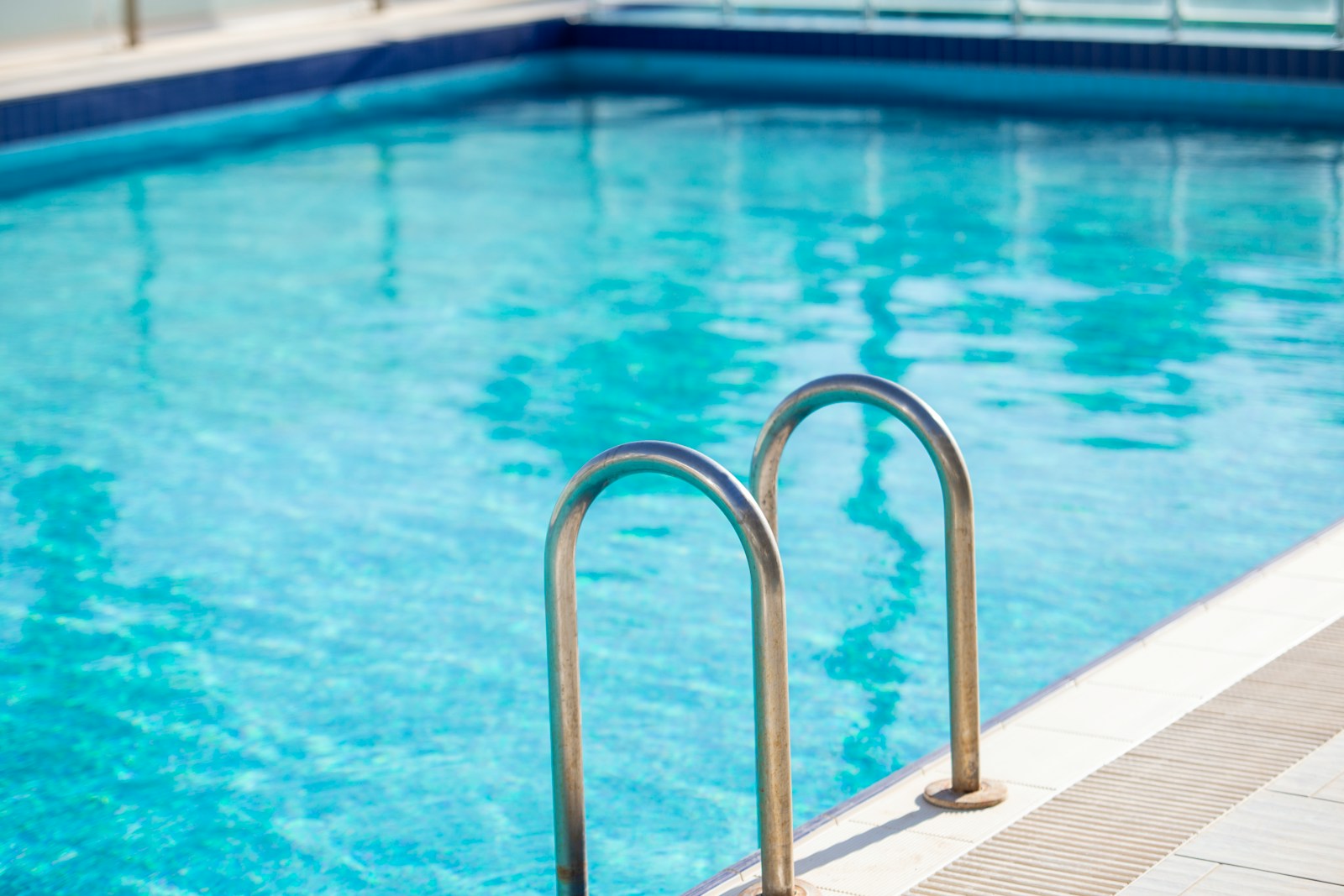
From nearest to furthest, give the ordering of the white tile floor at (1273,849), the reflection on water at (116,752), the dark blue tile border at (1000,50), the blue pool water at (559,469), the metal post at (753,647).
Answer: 1. the metal post at (753,647)
2. the white tile floor at (1273,849)
3. the reflection on water at (116,752)
4. the blue pool water at (559,469)
5. the dark blue tile border at (1000,50)

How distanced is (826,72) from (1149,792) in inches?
406

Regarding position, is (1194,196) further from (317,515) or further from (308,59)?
(308,59)

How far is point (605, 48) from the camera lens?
45.3ft

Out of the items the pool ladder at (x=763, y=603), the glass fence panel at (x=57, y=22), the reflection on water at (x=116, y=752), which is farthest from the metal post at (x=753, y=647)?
the glass fence panel at (x=57, y=22)

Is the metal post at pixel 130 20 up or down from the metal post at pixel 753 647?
up

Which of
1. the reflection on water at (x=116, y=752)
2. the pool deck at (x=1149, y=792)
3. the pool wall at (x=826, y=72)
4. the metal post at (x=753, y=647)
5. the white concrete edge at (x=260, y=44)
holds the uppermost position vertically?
the white concrete edge at (x=260, y=44)

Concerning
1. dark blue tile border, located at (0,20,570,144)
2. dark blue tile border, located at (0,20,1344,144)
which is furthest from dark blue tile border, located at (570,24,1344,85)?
dark blue tile border, located at (0,20,570,144)

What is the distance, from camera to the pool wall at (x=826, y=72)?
424 inches

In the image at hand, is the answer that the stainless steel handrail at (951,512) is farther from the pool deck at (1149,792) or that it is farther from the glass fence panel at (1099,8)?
the glass fence panel at (1099,8)

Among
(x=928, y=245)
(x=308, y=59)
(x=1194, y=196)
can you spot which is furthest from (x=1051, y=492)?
(x=308, y=59)

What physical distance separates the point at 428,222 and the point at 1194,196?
385 cm

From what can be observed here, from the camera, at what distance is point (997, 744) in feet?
10.3

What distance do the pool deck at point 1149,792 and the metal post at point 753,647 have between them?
21 cm

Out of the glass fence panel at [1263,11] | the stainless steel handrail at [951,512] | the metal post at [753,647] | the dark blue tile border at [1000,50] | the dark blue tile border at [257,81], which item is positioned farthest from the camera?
the glass fence panel at [1263,11]
